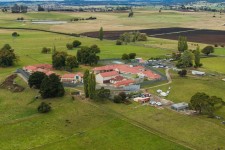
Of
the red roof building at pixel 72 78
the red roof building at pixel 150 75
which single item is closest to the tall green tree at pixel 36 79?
the red roof building at pixel 72 78

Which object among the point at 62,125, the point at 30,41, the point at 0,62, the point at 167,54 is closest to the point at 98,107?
the point at 62,125

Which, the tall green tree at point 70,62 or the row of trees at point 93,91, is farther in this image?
the tall green tree at point 70,62

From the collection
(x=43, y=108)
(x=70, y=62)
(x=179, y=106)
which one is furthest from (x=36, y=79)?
(x=179, y=106)

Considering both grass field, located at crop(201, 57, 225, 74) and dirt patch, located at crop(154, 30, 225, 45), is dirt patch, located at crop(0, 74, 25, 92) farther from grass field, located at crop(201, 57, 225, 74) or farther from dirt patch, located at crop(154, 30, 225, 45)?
dirt patch, located at crop(154, 30, 225, 45)

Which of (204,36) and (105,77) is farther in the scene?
(204,36)

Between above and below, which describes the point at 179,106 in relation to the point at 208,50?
below

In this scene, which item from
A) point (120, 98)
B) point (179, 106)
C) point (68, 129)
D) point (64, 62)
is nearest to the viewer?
point (68, 129)

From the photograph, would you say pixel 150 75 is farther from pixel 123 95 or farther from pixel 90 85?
pixel 90 85

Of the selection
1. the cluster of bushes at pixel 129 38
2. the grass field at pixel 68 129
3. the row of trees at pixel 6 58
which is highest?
the cluster of bushes at pixel 129 38

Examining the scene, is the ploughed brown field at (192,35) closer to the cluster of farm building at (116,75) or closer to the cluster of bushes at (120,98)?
the cluster of farm building at (116,75)

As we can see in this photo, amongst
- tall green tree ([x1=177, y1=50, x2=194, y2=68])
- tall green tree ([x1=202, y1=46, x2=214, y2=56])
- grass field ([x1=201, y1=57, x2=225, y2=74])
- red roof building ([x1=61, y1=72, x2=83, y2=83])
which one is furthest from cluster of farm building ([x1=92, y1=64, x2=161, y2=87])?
tall green tree ([x1=202, y1=46, x2=214, y2=56])

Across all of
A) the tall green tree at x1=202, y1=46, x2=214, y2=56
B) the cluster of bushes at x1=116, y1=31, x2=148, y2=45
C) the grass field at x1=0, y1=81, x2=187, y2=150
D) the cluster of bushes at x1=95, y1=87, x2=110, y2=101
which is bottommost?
the grass field at x1=0, y1=81, x2=187, y2=150

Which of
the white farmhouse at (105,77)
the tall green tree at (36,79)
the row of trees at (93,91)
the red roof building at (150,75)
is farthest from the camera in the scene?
the red roof building at (150,75)
